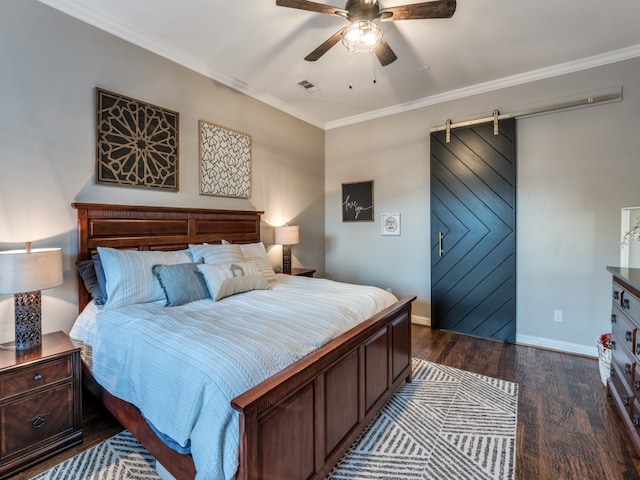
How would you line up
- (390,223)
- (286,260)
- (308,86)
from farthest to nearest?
(390,223) → (286,260) → (308,86)

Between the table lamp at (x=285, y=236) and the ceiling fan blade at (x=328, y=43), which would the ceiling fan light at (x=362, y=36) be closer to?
the ceiling fan blade at (x=328, y=43)

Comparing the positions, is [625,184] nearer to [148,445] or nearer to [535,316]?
[535,316]

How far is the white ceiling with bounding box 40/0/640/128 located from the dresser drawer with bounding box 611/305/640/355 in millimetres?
2278

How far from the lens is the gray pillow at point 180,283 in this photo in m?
2.20

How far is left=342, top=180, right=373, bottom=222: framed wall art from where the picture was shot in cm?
459

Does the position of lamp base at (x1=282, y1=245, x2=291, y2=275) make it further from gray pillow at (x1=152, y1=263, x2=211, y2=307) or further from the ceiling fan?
the ceiling fan

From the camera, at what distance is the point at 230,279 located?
2414 mm

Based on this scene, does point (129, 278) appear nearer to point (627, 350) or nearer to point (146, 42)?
point (146, 42)

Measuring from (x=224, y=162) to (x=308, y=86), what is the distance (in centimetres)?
134

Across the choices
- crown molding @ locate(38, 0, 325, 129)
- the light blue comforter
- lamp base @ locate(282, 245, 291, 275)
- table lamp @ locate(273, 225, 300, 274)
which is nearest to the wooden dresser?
the light blue comforter

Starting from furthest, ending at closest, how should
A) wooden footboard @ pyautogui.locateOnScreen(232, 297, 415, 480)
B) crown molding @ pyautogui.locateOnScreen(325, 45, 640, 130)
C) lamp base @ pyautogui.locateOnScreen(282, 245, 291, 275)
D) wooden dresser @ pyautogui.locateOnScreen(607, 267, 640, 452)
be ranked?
1. lamp base @ pyautogui.locateOnScreen(282, 245, 291, 275)
2. crown molding @ pyautogui.locateOnScreen(325, 45, 640, 130)
3. wooden dresser @ pyautogui.locateOnScreen(607, 267, 640, 452)
4. wooden footboard @ pyautogui.locateOnScreen(232, 297, 415, 480)

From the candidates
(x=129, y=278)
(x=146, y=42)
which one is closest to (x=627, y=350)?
(x=129, y=278)

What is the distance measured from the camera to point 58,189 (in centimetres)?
230

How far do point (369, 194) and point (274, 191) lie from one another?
140 centimetres
